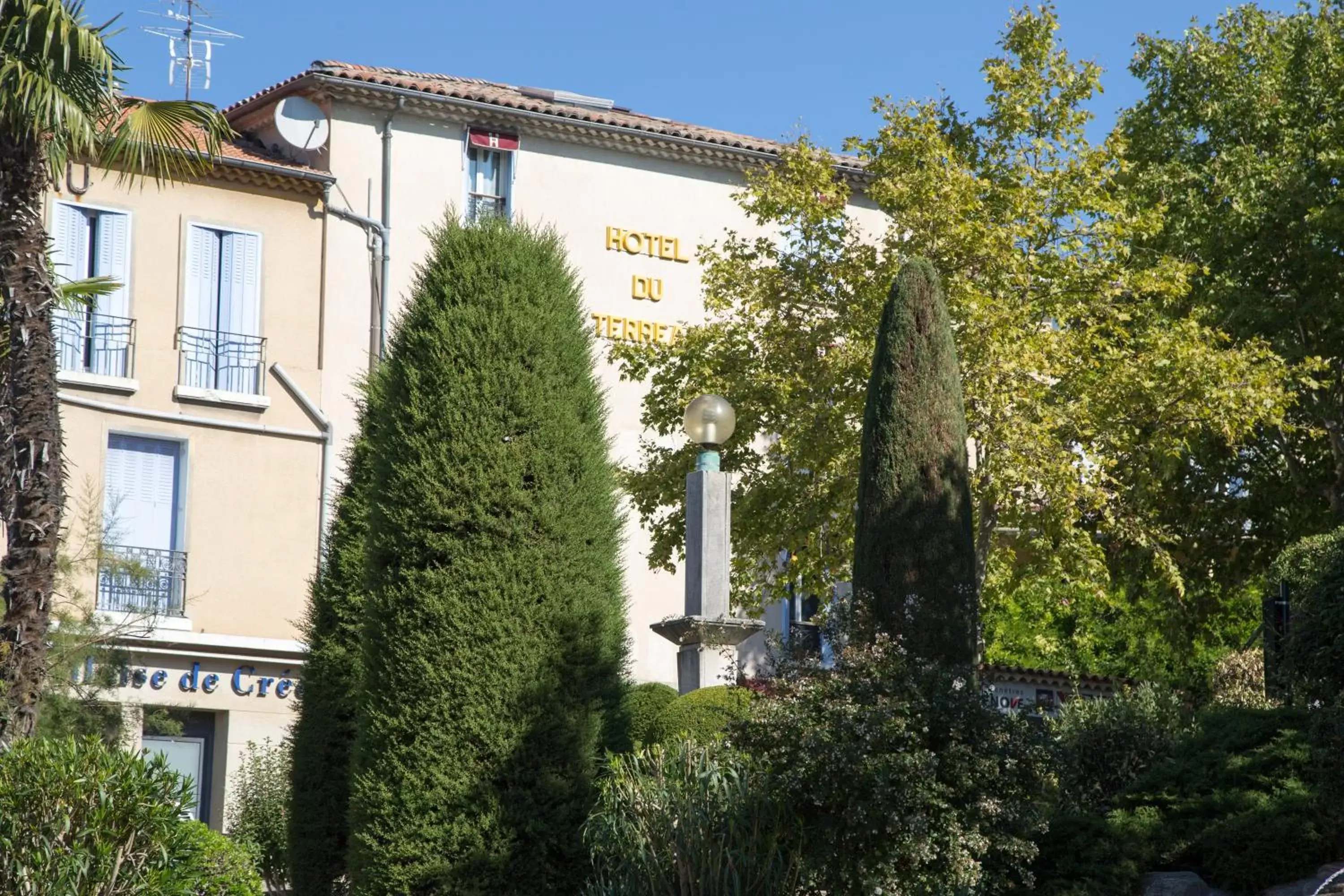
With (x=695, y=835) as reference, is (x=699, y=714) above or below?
above

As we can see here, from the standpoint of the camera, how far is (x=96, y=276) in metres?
25.0

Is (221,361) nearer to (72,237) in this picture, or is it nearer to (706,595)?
(72,237)

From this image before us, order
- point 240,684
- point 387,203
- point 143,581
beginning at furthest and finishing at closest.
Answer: point 387,203
point 240,684
point 143,581

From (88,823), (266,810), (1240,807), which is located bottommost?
(266,810)

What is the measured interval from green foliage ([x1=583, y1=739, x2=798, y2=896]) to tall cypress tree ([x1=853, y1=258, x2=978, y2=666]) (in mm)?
1862

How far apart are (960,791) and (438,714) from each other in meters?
3.45

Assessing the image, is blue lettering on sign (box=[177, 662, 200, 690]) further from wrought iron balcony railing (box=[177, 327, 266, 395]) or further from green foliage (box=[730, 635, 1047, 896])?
green foliage (box=[730, 635, 1047, 896])

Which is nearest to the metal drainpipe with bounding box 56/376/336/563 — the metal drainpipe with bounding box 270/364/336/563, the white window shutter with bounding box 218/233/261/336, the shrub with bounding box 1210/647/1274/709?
the metal drainpipe with bounding box 270/364/336/563

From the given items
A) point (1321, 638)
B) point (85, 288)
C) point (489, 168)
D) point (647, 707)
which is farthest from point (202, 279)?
point (1321, 638)

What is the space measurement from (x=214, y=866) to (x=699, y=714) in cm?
379

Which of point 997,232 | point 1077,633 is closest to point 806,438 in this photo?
point 997,232

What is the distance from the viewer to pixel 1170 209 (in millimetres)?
26562

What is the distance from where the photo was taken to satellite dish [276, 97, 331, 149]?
26656 mm

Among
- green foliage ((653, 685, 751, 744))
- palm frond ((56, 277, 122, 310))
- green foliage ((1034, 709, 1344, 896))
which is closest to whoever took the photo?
green foliage ((1034, 709, 1344, 896))
